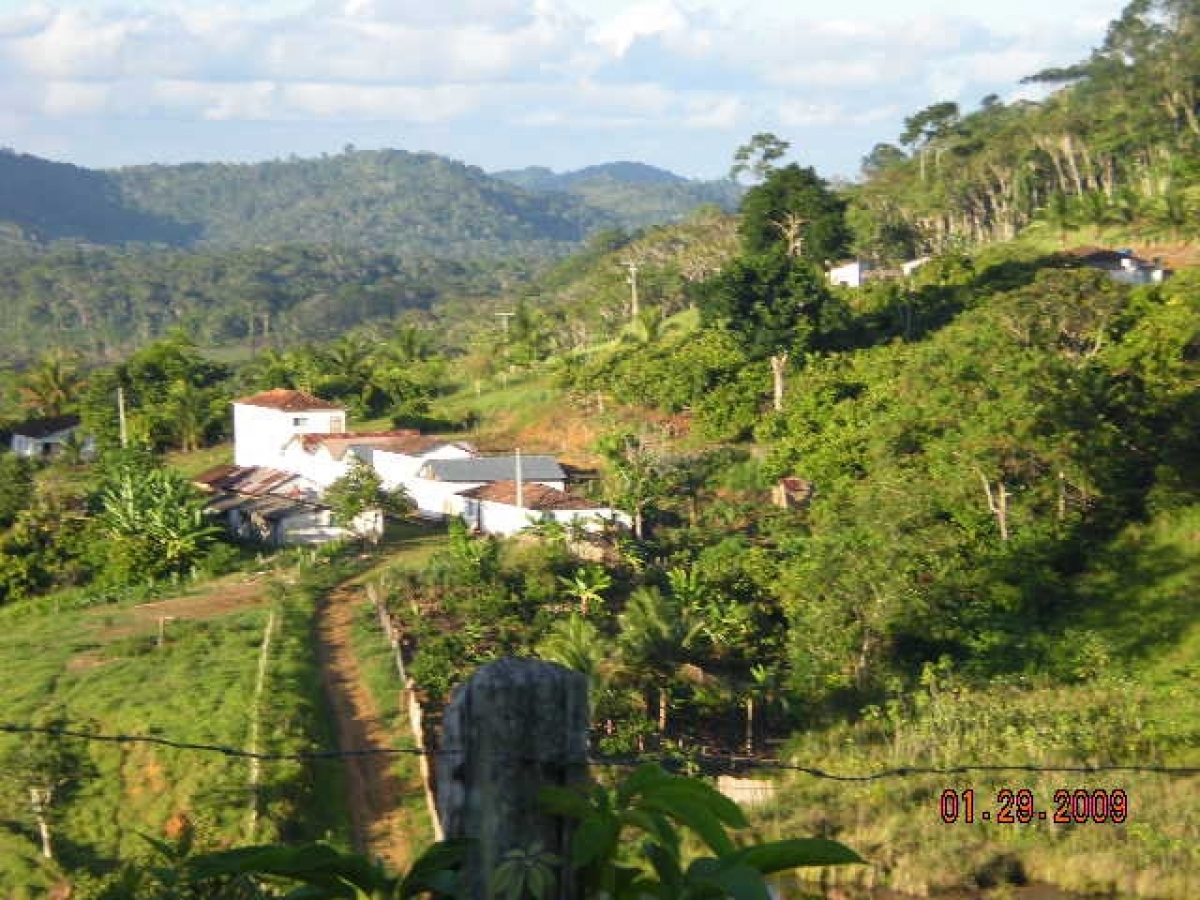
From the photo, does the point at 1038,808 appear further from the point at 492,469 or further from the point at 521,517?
the point at 492,469

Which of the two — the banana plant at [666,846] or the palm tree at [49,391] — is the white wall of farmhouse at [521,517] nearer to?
the banana plant at [666,846]

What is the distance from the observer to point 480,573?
71.7 ft

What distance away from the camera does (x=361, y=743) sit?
16391 mm

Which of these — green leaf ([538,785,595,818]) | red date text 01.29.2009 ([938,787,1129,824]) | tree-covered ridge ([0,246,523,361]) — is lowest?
red date text 01.29.2009 ([938,787,1129,824])

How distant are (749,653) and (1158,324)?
407 inches

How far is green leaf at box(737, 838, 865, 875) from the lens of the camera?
252cm

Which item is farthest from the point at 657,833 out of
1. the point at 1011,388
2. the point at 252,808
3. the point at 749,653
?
the point at 1011,388

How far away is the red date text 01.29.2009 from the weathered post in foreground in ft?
27.4

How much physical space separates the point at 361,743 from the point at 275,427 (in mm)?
23620

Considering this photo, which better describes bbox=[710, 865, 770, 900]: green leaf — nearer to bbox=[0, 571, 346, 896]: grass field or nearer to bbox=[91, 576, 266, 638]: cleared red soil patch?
bbox=[0, 571, 346, 896]: grass field

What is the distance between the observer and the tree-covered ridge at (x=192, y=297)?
422 ft

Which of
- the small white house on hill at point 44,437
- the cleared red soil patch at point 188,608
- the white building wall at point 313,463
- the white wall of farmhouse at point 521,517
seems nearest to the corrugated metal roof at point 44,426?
the small white house on hill at point 44,437

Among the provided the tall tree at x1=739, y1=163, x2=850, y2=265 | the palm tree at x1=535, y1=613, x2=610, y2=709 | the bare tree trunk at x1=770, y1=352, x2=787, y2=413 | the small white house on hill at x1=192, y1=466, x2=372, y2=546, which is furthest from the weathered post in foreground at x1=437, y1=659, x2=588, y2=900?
the tall tree at x1=739, y1=163, x2=850, y2=265

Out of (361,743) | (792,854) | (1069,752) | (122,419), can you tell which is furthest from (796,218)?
(792,854)
